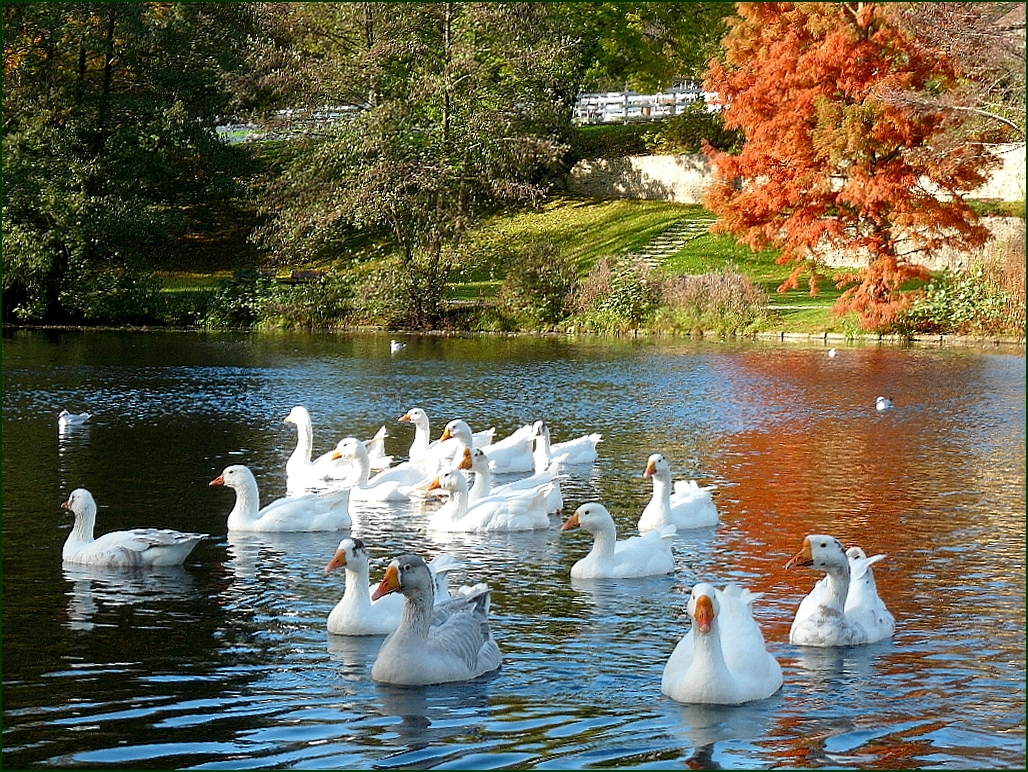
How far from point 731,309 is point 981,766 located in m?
31.4

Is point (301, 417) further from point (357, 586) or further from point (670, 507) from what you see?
point (357, 586)

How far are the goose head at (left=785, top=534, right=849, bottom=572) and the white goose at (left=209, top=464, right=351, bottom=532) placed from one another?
227 inches

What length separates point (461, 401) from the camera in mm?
25266

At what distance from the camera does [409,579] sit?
9555 mm

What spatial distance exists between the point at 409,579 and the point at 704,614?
2.00 m

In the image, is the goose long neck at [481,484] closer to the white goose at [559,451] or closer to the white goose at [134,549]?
the white goose at [559,451]

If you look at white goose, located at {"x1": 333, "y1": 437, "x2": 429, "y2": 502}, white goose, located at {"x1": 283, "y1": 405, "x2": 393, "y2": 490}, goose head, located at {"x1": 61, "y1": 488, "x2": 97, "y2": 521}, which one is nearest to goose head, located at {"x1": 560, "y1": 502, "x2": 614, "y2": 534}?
goose head, located at {"x1": 61, "y1": 488, "x2": 97, "y2": 521}

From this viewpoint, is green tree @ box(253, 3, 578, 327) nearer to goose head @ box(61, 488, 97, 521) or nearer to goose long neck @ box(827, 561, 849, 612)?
goose head @ box(61, 488, 97, 521)

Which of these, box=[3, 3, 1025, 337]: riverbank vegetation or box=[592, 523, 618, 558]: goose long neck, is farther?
box=[3, 3, 1025, 337]: riverbank vegetation

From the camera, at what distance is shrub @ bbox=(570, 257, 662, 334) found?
1577 inches

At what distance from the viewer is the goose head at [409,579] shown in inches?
376

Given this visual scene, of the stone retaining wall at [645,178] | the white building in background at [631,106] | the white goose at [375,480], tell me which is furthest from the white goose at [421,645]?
the white building in background at [631,106]

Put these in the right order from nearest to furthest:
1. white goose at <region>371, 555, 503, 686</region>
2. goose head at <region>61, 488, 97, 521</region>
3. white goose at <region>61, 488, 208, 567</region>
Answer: white goose at <region>371, 555, 503, 686</region> < white goose at <region>61, 488, 208, 567</region> < goose head at <region>61, 488, 97, 521</region>

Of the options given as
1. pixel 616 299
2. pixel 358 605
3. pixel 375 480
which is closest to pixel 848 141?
pixel 616 299
